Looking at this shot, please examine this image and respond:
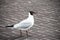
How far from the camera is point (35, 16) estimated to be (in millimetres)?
3582

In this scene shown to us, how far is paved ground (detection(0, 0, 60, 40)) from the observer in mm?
2828

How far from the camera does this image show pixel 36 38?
274 cm

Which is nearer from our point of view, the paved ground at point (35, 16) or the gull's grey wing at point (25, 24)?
the gull's grey wing at point (25, 24)

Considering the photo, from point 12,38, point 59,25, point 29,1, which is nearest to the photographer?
point 12,38

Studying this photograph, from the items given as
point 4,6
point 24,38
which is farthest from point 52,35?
point 4,6

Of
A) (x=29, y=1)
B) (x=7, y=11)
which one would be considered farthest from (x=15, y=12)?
(x=29, y=1)

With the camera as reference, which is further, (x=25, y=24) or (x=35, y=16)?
(x=35, y=16)

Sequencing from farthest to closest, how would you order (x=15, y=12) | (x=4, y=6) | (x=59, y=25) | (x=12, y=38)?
(x=4, y=6), (x=15, y=12), (x=59, y=25), (x=12, y=38)

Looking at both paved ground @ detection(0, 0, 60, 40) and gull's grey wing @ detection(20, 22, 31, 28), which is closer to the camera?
gull's grey wing @ detection(20, 22, 31, 28)

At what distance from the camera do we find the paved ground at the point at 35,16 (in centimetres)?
283

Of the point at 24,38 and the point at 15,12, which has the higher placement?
the point at 15,12

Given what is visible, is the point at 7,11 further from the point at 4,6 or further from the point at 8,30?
the point at 8,30

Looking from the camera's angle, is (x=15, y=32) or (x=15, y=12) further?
(x=15, y=12)

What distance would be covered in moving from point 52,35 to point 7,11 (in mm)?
1386
